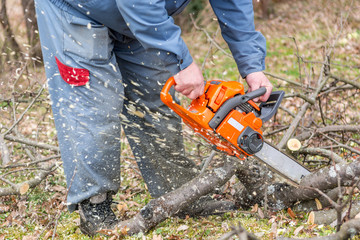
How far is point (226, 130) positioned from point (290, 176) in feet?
1.76

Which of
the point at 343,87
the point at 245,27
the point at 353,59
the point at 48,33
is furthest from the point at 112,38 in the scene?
the point at 353,59

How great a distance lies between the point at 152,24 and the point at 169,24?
A: 104 millimetres

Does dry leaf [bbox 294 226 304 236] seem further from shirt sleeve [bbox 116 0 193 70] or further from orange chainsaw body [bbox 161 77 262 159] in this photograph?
shirt sleeve [bbox 116 0 193 70]

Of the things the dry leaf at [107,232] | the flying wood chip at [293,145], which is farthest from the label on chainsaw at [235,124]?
the dry leaf at [107,232]

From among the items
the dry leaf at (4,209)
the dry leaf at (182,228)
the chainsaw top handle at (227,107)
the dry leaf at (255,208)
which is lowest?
the dry leaf at (4,209)

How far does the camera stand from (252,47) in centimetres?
271

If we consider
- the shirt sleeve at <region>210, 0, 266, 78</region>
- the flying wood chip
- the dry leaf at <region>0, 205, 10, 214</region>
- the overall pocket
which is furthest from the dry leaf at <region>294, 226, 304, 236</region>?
the dry leaf at <region>0, 205, 10, 214</region>

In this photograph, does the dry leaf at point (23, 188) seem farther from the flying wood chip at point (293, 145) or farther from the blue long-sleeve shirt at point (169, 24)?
the flying wood chip at point (293, 145)

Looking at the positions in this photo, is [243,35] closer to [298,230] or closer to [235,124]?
[235,124]

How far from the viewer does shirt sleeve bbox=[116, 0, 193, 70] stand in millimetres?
2125

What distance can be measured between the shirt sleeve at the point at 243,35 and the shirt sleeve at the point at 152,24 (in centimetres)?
61

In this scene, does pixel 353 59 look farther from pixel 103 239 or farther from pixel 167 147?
pixel 103 239

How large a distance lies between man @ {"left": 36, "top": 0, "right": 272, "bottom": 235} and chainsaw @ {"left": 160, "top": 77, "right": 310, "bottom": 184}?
0.09 m

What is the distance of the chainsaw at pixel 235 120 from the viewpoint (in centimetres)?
238
